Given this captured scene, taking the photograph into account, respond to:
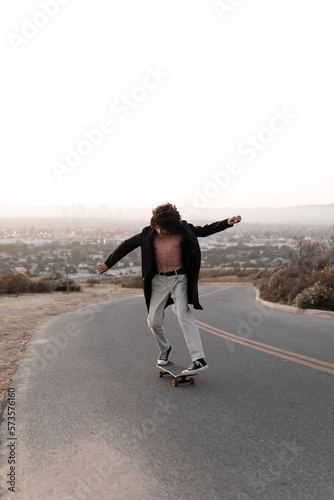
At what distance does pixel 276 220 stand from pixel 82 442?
143 m

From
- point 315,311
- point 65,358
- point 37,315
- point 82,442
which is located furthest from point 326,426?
point 37,315

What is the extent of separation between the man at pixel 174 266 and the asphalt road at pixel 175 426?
0.67m

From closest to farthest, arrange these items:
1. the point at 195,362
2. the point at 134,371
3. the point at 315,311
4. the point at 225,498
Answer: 1. the point at 225,498
2. the point at 195,362
3. the point at 134,371
4. the point at 315,311

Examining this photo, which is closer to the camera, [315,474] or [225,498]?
[225,498]

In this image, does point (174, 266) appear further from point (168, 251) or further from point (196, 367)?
point (196, 367)

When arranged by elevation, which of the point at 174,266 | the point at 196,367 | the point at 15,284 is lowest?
the point at 15,284

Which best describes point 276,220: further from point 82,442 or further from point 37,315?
point 82,442

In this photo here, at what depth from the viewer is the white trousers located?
17.9 ft

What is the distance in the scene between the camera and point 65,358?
294 inches

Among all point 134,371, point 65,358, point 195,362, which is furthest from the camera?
point 65,358

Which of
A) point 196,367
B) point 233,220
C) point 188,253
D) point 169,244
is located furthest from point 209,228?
point 196,367

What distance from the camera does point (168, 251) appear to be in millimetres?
5578

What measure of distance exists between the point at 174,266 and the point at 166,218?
0.63 metres

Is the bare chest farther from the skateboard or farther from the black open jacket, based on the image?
the skateboard
